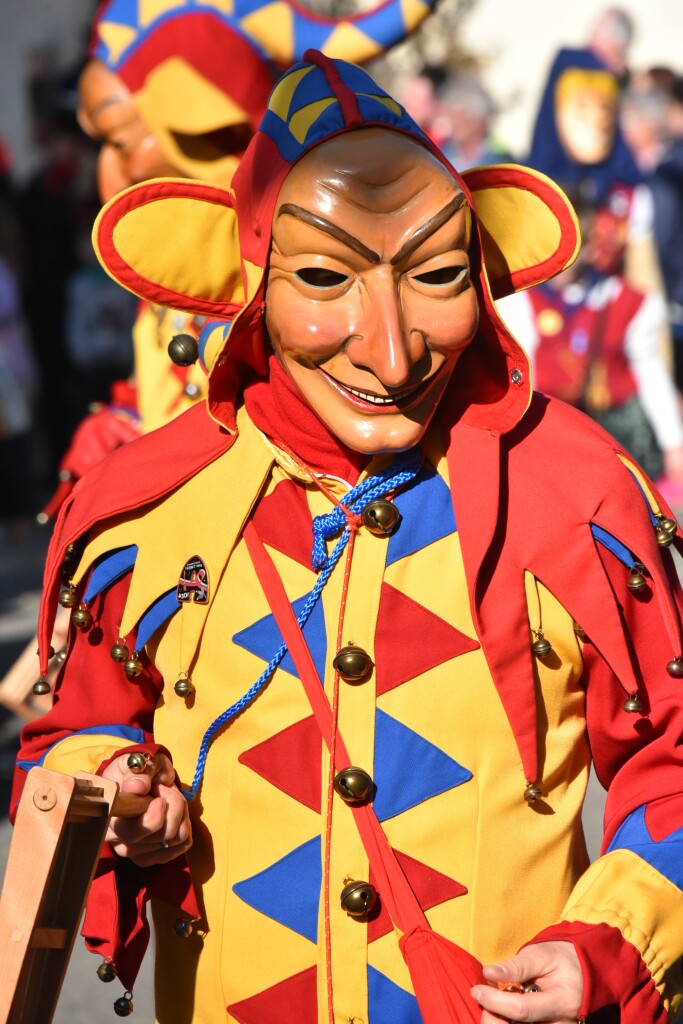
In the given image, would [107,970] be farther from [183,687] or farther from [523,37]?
[523,37]

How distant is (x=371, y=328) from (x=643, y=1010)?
94 centimetres

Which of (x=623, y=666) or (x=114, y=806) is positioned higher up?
(x=623, y=666)

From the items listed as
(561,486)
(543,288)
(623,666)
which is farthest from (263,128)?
(543,288)

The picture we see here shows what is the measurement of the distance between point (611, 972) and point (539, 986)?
0.09 m

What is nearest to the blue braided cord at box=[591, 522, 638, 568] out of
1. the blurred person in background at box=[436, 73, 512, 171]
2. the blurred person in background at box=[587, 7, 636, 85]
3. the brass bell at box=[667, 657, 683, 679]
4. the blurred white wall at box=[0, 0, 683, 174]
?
the brass bell at box=[667, 657, 683, 679]

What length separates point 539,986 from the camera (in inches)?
72.7

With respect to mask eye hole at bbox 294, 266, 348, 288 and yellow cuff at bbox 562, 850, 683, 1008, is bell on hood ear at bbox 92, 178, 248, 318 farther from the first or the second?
yellow cuff at bbox 562, 850, 683, 1008

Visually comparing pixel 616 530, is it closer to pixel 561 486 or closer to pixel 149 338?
pixel 561 486

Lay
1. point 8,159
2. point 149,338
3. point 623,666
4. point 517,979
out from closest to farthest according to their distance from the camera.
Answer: point 517,979
point 623,666
point 149,338
point 8,159

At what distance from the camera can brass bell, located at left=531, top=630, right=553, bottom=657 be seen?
199 cm

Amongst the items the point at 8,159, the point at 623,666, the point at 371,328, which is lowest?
the point at 623,666

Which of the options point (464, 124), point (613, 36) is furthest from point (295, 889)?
point (613, 36)

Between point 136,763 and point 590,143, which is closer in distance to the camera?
point 136,763

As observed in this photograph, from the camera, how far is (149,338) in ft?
14.3
